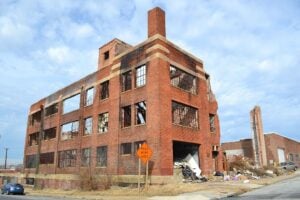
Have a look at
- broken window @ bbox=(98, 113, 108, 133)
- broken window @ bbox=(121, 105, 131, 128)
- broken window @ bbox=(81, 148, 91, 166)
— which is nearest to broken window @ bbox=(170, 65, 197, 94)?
broken window @ bbox=(121, 105, 131, 128)

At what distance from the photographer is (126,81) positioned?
110 feet

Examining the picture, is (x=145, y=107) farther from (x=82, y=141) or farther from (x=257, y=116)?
(x=257, y=116)

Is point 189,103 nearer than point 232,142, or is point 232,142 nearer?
point 189,103

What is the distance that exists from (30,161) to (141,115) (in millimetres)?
29181

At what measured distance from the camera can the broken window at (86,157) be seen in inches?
1454

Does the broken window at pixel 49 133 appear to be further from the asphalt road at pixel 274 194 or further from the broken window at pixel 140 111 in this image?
the asphalt road at pixel 274 194

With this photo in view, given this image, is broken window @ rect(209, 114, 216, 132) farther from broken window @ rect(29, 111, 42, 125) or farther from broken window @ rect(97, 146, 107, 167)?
broken window @ rect(29, 111, 42, 125)

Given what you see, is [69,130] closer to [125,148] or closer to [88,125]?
[88,125]

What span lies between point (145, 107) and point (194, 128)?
567cm

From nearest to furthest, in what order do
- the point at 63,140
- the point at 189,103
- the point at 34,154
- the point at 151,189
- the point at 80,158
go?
the point at 151,189 → the point at 189,103 → the point at 80,158 → the point at 63,140 → the point at 34,154

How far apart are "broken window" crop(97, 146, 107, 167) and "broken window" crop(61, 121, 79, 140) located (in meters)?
7.10

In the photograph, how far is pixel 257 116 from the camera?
54.3 m

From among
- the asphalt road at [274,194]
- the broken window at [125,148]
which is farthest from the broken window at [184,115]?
the asphalt road at [274,194]

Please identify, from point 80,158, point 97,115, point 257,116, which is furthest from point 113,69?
point 257,116
